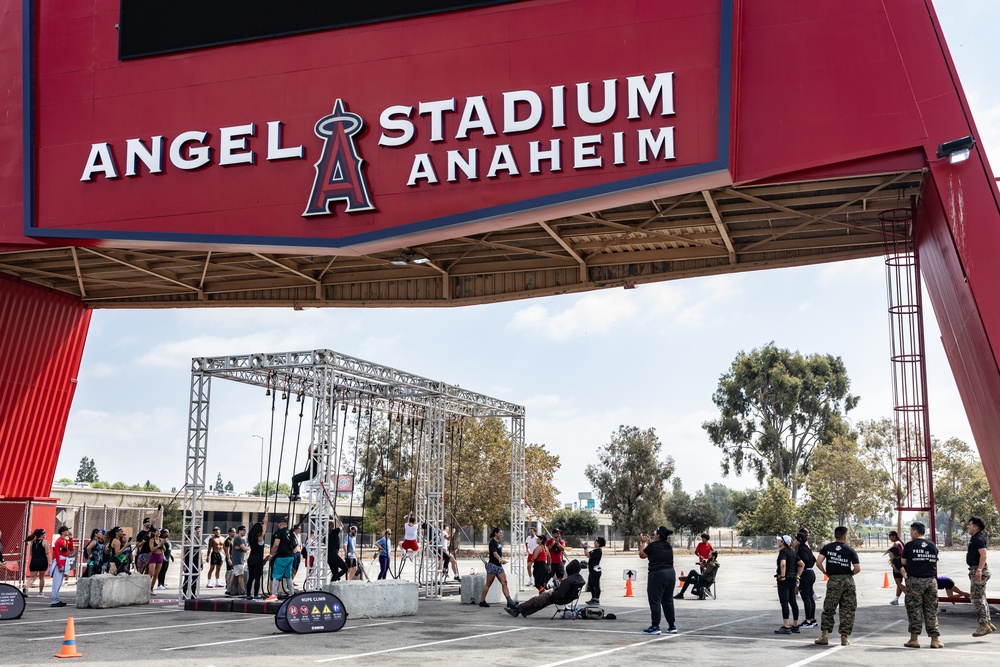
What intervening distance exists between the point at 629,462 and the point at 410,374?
4390 cm

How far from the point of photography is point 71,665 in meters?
10.8

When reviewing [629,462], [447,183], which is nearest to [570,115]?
[447,183]

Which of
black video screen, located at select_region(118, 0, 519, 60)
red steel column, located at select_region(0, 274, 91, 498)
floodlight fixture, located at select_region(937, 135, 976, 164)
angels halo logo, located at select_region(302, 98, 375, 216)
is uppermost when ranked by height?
black video screen, located at select_region(118, 0, 519, 60)

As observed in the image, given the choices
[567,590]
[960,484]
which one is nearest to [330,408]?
[567,590]

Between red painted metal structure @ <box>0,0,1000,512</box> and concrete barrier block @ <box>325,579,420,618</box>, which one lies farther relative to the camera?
concrete barrier block @ <box>325,579,420,618</box>

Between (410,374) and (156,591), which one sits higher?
(410,374)

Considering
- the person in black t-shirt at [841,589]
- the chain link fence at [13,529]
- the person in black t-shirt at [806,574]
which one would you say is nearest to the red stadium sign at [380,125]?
the person in black t-shirt at [806,574]

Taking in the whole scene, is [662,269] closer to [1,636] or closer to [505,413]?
[505,413]

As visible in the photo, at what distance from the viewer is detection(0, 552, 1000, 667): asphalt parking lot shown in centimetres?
1168

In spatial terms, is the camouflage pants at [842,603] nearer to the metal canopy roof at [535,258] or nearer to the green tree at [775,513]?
the metal canopy roof at [535,258]

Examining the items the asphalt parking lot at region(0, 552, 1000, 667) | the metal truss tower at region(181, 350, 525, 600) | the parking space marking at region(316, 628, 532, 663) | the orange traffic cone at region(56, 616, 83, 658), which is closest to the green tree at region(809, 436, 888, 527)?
the metal truss tower at region(181, 350, 525, 600)

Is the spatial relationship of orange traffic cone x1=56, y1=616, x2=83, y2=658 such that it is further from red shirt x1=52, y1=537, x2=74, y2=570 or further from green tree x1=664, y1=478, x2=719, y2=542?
green tree x1=664, y1=478, x2=719, y2=542

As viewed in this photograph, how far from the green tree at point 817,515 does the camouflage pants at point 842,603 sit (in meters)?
49.0

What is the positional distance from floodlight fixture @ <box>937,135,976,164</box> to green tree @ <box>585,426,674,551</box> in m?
50.0
